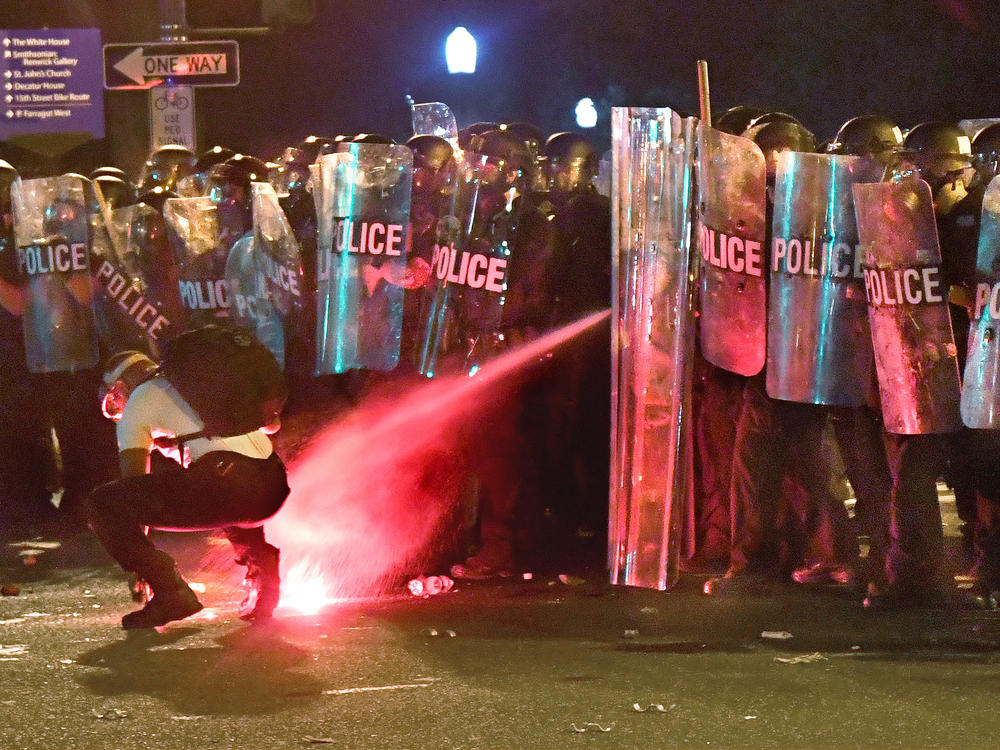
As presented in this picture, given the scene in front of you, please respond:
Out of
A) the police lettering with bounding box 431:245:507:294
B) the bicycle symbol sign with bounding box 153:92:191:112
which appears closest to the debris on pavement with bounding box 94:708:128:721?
the police lettering with bounding box 431:245:507:294

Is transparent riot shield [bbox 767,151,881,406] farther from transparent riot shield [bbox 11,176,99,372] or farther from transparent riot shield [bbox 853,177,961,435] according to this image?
transparent riot shield [bbox 11,176,99,372]

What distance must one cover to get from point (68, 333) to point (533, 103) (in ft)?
37.9

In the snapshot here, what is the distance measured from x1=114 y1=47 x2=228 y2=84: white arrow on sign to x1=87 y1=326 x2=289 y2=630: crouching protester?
6.93 meters

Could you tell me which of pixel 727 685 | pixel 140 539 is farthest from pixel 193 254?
pixel 727 685

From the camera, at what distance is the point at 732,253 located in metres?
6.99

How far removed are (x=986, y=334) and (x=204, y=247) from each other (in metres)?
4.20

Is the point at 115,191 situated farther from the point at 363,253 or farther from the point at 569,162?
the point at 569,162

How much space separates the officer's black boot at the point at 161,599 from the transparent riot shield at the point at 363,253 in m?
1.84

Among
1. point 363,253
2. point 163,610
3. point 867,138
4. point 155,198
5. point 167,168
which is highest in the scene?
point 167,168

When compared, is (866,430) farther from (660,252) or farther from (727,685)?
(727,685)

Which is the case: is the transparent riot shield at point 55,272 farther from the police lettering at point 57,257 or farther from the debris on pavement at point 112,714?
the debris on pavement at point 112,714

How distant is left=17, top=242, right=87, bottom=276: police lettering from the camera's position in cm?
901

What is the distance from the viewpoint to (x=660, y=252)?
6594mm

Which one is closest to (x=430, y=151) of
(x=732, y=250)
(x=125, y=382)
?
(x=732, y=250)
